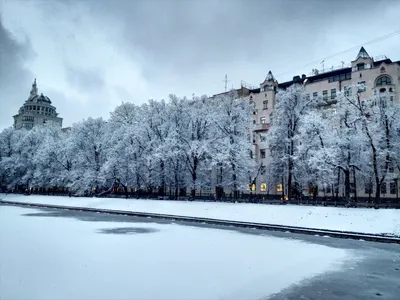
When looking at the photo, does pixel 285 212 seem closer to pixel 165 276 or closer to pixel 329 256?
pixel 329 256

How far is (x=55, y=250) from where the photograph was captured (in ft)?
55.8

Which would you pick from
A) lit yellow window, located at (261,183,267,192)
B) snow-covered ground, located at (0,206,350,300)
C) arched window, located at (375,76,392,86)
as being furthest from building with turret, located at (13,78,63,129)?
snow-covered ground, located at (0,206,350,300)

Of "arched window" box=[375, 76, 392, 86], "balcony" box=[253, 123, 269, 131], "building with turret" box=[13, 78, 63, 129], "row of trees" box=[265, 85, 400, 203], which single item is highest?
"building with turret" box=[13, 78, 63, 129]

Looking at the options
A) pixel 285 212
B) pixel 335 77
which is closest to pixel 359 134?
pixel 285 212

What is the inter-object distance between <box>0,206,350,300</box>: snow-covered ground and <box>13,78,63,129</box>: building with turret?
177 meters

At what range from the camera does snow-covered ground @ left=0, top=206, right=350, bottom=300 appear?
34.4 feet

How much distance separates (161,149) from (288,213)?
77.2 feet

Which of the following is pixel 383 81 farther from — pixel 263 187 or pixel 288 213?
pixel 288 213

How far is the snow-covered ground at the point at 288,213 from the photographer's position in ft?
97.0

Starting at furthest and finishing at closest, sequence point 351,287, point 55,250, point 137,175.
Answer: point 137,175, point 55,250, point 351,287

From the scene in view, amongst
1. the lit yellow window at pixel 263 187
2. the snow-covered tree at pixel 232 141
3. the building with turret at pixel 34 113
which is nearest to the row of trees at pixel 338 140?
the snow-covered tree at pixel 232 141

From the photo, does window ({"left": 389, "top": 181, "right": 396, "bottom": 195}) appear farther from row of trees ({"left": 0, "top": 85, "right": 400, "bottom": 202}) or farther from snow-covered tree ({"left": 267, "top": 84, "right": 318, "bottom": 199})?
snow-covered tree ({"left": 267, "top": 84, "right": 318, "bottom": 199})

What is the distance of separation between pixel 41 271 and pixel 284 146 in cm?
3797

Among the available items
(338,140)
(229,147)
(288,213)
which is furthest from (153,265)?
(229,147)
